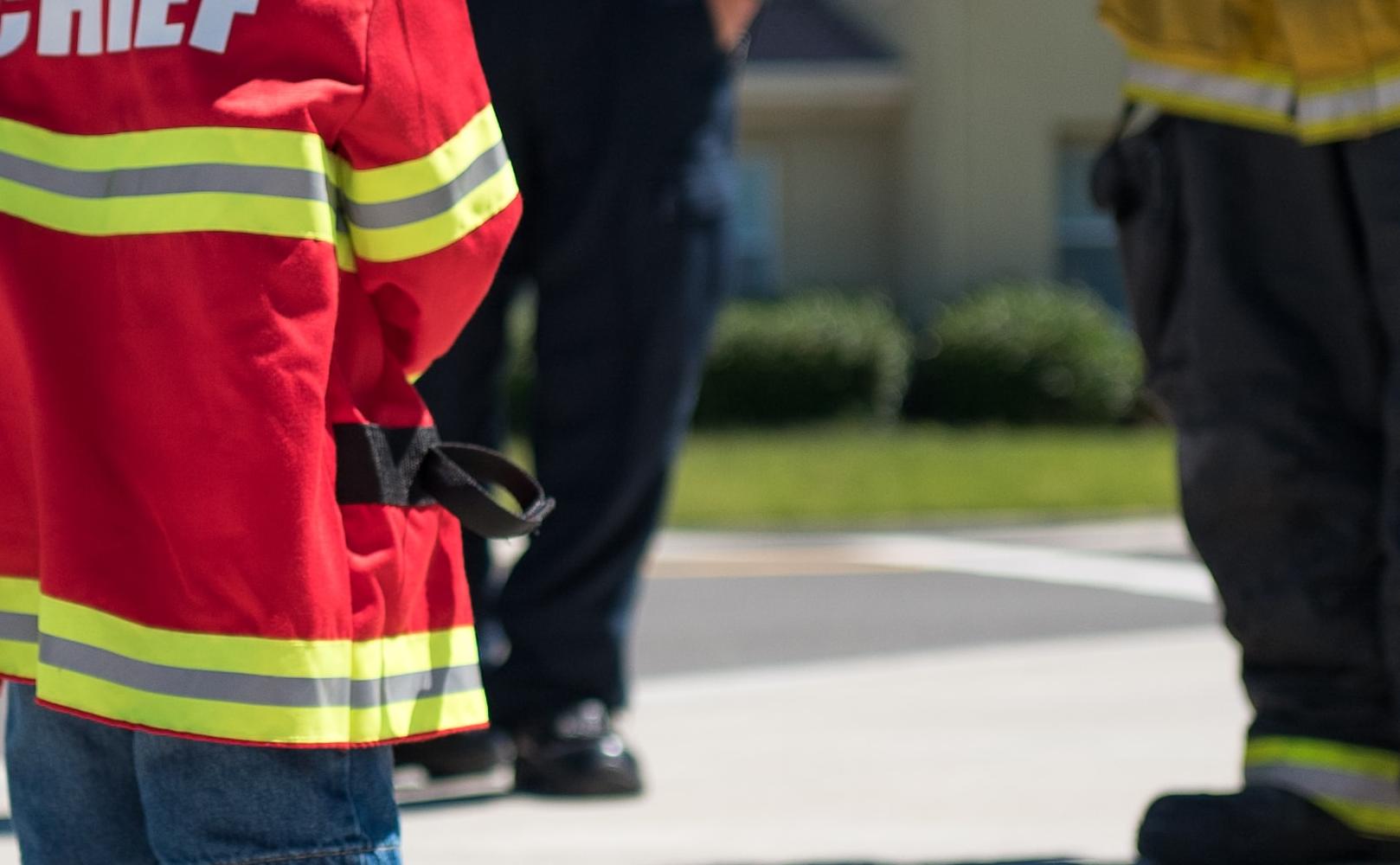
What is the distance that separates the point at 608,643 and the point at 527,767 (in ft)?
0.75

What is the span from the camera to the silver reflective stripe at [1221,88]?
2.67 metres

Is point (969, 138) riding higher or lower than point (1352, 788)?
lower

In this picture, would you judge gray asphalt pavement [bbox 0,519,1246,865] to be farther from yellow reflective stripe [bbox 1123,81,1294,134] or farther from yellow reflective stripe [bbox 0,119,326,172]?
yellow reflective stripe [bbox 0,119,326,172]

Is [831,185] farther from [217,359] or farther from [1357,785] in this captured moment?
[217,359]

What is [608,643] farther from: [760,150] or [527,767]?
[760,150]

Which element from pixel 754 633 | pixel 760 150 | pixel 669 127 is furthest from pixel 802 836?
pixel 760 150

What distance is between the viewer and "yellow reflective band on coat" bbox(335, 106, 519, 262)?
6.21 feet

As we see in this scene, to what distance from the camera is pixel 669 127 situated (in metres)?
3.35

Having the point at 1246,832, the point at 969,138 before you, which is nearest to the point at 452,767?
the point at 1246,832

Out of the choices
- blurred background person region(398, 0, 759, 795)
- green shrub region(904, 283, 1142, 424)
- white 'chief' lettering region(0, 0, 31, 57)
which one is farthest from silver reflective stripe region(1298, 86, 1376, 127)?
green shrub region(904, 283, 1142, 424)

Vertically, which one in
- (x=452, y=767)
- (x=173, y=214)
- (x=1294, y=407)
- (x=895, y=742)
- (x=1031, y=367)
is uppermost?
(x=173, y=214)

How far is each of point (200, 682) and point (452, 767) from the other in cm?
159

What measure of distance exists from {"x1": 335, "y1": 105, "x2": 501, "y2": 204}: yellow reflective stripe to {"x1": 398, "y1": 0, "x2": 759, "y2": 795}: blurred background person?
1.39 metres

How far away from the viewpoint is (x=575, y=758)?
3244 mm
